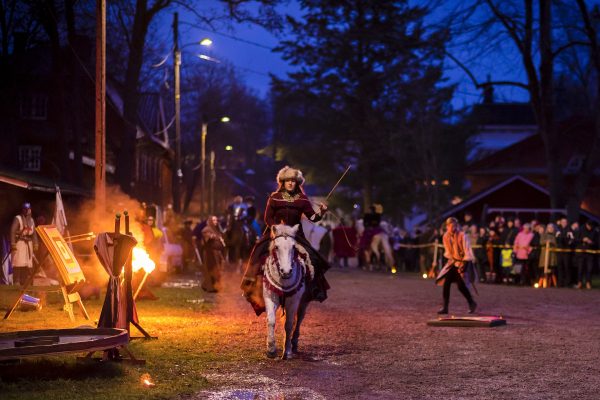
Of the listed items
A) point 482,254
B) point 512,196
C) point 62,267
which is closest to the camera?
point 62,267

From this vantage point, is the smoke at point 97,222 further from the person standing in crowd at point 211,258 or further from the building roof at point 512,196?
the building roof at point 512,196

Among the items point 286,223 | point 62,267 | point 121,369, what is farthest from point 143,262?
point 121,369

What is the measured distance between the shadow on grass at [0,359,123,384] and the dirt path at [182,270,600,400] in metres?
1.24

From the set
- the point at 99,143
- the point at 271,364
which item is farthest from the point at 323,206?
the point at 99,143

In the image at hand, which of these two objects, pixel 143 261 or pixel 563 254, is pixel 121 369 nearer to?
pixel 143 261

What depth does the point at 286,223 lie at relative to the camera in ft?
41.1

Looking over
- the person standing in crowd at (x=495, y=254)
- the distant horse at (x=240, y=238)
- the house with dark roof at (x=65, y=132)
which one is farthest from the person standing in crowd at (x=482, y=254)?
the house with dark roof at (x=65, y=132)

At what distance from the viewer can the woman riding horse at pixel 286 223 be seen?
12445mm

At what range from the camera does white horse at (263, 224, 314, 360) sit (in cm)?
1196

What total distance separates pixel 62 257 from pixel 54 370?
498cm

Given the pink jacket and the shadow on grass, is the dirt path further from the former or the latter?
the pink jacket

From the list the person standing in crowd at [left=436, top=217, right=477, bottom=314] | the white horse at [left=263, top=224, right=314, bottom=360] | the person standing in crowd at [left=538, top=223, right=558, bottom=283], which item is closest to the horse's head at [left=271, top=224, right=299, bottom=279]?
the white horse at [left=263, top=224, right=314, bottom=360]

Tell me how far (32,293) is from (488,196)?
31605 millimetres

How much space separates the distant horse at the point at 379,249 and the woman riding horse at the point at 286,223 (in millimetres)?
25531
